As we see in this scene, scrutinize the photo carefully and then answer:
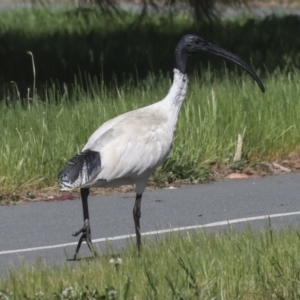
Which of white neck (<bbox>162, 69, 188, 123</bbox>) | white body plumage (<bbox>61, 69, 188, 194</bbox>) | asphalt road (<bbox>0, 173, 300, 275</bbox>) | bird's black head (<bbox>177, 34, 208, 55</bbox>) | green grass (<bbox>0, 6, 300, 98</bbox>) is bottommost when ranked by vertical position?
green grass (<bbox>0, 6, 300, 98</bbox>)

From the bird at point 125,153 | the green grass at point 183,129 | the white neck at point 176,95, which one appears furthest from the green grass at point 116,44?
the bird at point 125,153

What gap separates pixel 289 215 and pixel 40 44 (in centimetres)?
912

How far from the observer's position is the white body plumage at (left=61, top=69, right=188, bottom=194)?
733 centimetres

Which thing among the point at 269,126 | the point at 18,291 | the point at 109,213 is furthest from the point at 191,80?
the point at 18,291

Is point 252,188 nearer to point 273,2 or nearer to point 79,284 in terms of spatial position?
point 79,284

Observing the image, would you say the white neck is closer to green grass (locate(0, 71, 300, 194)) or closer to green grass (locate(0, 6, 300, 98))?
green grass (locate(0, 71, 300, 194))

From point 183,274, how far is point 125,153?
1.55 meters

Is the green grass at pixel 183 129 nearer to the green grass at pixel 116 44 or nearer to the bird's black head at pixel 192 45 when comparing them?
the bird's black head at pixel 192 45

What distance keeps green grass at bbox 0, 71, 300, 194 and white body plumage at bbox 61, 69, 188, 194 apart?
81.0 inches

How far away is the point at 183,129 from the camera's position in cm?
1071

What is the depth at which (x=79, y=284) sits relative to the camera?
6008 millimetres

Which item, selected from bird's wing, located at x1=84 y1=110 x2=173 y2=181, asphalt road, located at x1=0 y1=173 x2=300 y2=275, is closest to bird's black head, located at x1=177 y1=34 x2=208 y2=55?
bird's wing, located at x1=84 y1=110 x2=173 y2=181

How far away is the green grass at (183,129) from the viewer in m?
9.84

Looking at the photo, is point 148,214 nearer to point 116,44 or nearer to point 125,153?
point 125,153
